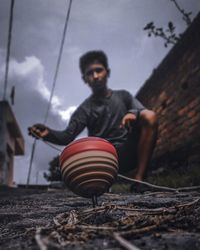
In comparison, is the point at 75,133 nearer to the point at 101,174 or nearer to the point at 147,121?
the point at 147,121

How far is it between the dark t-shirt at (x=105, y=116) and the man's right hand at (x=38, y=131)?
37.0 inches

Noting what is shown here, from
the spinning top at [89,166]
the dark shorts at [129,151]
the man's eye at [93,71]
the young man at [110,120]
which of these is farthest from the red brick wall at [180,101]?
the spinning top at [89,166]

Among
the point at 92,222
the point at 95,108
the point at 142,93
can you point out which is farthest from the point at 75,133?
the point at 142,93

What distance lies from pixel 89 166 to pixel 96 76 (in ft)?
9.62

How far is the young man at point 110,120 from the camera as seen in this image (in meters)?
3.40

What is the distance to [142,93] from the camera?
7965mm

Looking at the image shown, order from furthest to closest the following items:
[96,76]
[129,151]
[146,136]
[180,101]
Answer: [180,101] < [96,76] < [129,151] < [146,136]

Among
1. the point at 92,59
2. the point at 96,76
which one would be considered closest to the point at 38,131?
the point at 96,76

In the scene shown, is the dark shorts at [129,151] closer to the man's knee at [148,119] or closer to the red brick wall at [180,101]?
the man's knee at [148,119]

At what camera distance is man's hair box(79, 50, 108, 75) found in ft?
15.0

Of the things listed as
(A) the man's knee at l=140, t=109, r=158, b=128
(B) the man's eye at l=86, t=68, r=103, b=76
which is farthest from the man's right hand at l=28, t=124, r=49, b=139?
(B) the man's eye at l=86, t=68, r=103, b=76

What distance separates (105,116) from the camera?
422cm

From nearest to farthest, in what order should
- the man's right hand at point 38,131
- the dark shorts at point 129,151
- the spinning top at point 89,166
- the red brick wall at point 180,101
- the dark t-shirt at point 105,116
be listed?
1. the spinning top at point 89,166
2. the man's right hand at point 38,131
3. the dark shorts at point 129,151
4. the dark t-shirt at point 105,116
5. the red brick wall at point 180,101

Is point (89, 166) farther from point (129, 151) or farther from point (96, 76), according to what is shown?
point (96, 76)
